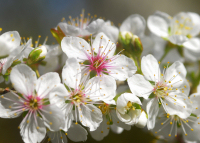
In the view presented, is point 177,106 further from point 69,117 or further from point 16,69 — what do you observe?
point 16,69

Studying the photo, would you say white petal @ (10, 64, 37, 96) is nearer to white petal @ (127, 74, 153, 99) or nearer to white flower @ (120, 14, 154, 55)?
white petal @ (127, 74, 153, 99)

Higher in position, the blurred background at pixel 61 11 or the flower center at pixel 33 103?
the flower center at pixel 33 103

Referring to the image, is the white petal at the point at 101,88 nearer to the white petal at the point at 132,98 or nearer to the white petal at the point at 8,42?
the white petal at the point at 132,98

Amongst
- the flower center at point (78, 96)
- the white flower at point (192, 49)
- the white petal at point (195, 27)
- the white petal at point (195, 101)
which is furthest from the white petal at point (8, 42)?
the white petal at point (195, 27)

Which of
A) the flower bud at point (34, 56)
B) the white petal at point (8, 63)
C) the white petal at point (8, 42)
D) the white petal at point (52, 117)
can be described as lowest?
the white petal at point (52, 117)

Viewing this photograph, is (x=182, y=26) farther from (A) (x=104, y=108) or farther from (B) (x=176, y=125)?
(A) (x=104, y=108)

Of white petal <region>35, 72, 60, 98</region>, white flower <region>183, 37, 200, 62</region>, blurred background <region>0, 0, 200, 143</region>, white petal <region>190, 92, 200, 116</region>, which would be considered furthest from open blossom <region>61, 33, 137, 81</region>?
blurred background <region>0, 0, 200, 143</region>
